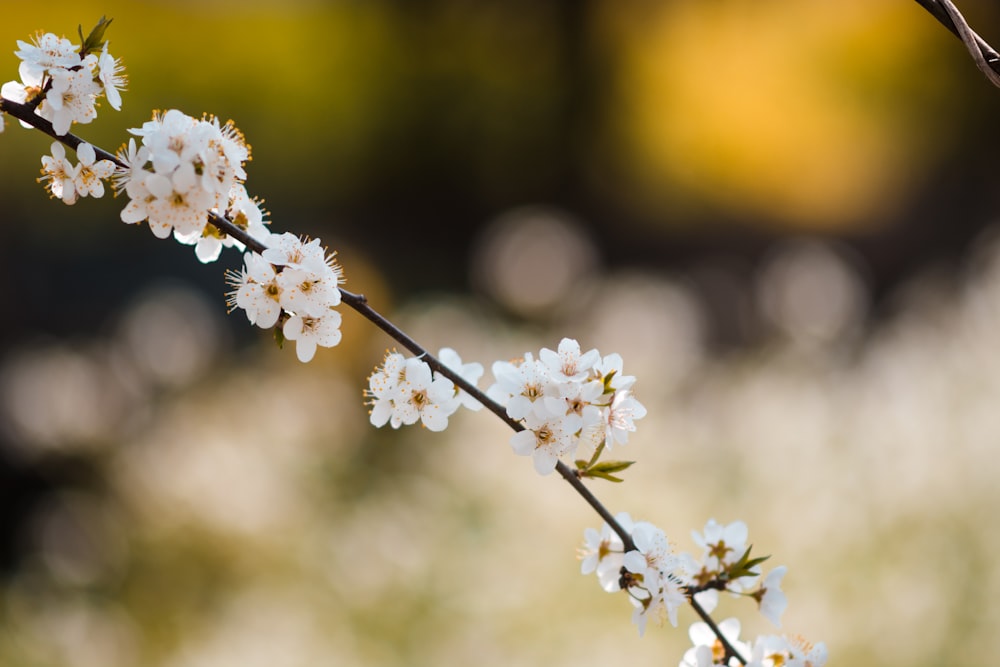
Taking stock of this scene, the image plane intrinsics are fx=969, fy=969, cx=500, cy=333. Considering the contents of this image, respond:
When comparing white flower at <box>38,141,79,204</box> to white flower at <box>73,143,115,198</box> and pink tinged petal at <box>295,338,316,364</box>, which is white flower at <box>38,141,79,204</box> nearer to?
white flower at <box>73,143,115,198</box>

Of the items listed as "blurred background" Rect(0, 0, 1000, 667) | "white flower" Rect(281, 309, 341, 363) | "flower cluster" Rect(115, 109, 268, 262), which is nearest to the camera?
"flower cluster" Rect(115, 109, 268, 262)

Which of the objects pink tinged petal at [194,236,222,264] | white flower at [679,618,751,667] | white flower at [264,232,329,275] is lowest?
white flower at [679,618,751,667]

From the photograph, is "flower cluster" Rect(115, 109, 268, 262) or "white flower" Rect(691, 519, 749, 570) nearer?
"flower cluster" Rect(115, 109, 268, 262)

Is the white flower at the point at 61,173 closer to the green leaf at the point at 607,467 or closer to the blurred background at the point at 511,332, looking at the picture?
the green leaf at the point at 607,467

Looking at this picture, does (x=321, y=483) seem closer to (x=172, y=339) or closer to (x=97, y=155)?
(x=172, y=339)

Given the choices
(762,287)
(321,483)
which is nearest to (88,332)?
(321,483)

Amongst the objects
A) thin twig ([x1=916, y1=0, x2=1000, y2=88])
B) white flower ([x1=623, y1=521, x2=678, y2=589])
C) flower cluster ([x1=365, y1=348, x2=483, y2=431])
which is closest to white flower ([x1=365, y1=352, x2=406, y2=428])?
flower cluster ([x1=365, y1=348, x2=483, y2=431])

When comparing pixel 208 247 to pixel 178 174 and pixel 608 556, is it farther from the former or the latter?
pixel 608 556
